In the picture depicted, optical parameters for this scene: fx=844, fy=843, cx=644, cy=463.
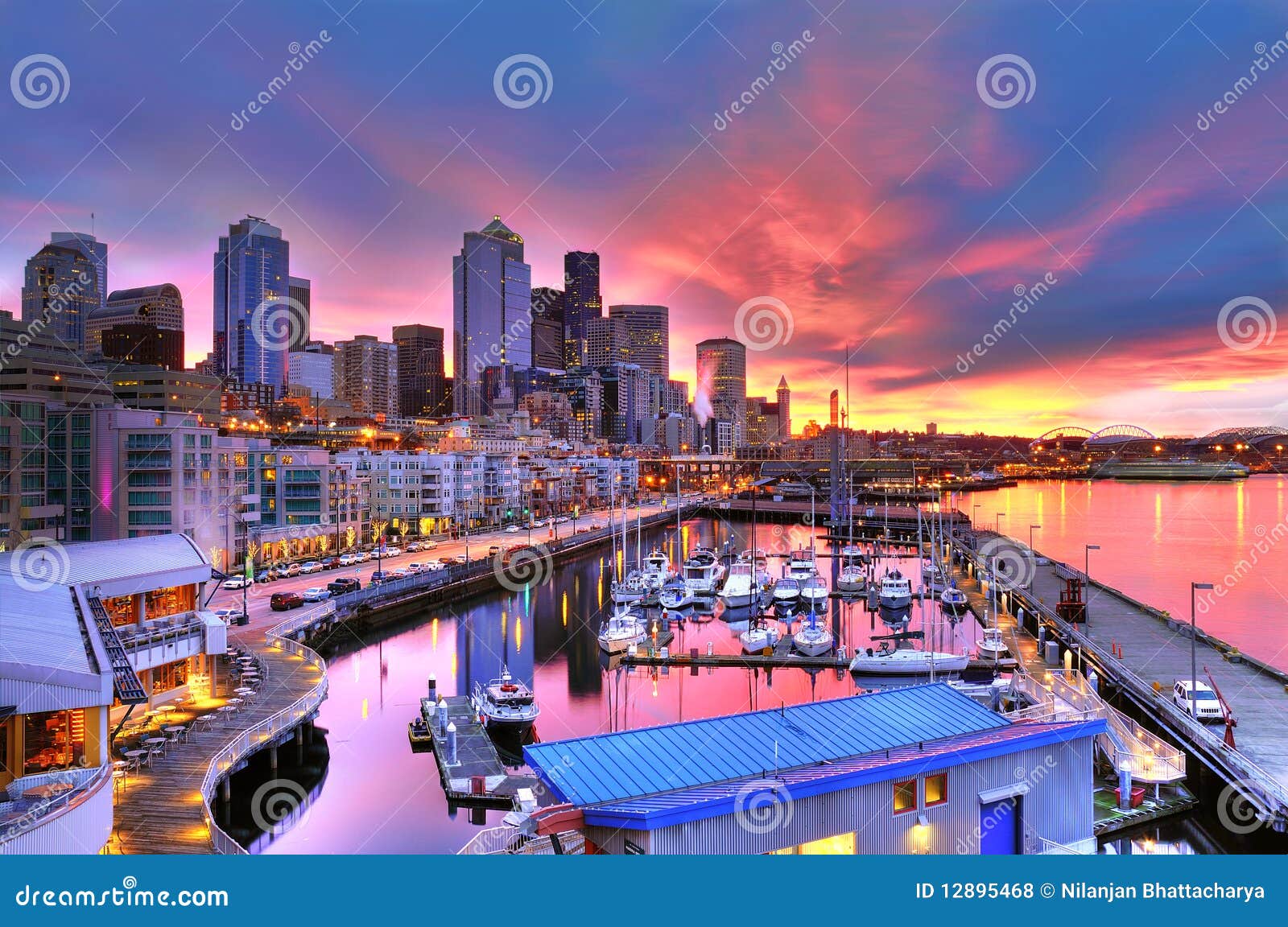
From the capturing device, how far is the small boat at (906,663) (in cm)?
1953

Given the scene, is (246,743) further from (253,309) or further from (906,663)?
(253,309)

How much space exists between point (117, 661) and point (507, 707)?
25.0 feet

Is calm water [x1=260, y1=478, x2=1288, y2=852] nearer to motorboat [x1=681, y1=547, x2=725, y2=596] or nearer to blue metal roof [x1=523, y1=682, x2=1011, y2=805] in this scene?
motorboat [x1=681, y1=547, x2=725, y2=596]

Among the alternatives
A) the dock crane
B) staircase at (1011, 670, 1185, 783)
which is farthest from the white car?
staircase at (1011, 670, 1185, 783)

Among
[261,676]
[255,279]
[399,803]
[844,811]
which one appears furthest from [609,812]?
[255,279]

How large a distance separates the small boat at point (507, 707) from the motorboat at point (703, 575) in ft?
44.5

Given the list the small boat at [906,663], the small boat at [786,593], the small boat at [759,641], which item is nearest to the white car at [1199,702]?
the small boat at [906,663]

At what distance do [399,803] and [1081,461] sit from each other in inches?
6139

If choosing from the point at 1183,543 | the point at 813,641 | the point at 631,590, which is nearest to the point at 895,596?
the point at 813,641

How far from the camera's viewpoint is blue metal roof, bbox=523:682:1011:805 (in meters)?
6.06

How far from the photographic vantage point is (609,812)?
5559 mm

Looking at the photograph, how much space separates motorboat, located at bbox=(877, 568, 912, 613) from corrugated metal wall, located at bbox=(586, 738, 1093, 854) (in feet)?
71.9

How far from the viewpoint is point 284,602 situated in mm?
22625

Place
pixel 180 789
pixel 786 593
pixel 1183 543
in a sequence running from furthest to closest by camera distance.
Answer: pixel 1183 543 → pixel 786 593 → pixel 180 789
